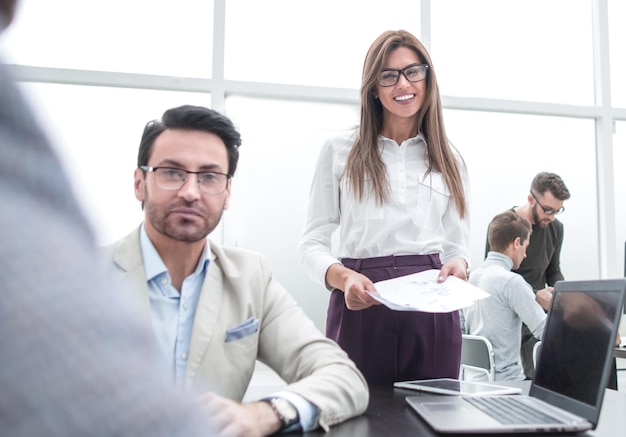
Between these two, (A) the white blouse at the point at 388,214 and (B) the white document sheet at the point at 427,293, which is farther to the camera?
(A) the white blouse at the point at 388,214

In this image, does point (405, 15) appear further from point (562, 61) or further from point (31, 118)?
point (31, 118)

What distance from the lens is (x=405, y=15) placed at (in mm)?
4199

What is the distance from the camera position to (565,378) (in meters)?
1.06

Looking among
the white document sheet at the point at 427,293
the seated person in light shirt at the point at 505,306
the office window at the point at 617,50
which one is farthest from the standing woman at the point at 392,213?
the office window at the point at 617,50

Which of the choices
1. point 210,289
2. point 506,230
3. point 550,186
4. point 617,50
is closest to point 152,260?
point 210,289

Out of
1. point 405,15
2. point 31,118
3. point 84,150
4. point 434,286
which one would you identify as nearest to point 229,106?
point 84,150

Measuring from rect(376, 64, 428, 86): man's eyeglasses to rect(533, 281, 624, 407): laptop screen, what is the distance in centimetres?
88

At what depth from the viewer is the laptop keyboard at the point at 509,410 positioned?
0.96 m

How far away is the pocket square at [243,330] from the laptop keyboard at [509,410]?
1.69 ft

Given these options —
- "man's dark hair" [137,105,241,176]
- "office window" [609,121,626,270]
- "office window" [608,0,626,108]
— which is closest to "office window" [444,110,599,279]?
"office window" [609,121,626,270]

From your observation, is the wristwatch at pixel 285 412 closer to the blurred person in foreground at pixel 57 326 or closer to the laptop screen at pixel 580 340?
the laptop screen at pixel 580 340

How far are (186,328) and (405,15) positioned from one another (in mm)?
3500

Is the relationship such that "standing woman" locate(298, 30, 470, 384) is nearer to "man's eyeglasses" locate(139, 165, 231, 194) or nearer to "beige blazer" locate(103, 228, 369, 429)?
"beige blazer" locate(103, 228, 369, 429)

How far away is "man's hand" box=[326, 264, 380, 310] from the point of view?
1.49 meters
